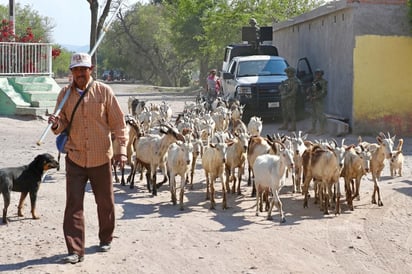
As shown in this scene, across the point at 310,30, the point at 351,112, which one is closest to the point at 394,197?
the point at 351,112

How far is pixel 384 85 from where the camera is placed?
20.0 m

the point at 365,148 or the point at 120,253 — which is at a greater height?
the point at 365,148

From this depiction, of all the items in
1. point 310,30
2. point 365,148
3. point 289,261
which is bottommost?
point 289,261

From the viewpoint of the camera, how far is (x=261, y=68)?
23859mm

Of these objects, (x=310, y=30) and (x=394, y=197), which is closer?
(x=394, y=197)

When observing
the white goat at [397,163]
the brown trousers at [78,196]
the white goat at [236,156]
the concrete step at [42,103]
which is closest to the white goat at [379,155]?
the white goat at [397,163]

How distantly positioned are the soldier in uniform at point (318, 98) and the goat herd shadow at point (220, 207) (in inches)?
301

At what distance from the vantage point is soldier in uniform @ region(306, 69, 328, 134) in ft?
67.2

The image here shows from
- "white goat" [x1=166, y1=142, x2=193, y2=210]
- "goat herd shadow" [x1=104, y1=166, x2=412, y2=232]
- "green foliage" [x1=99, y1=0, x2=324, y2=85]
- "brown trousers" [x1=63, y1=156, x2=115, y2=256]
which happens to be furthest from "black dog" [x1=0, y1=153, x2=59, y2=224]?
"green foliage" [x1=99, y1=0, x2=324, y2=85]

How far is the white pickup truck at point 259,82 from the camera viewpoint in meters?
22.6

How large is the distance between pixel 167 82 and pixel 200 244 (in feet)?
198

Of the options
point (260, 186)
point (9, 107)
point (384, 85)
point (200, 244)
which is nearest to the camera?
point (200, 244)

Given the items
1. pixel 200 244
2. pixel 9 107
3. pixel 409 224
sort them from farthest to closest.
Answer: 1. pixel 9 107
2. pixel 409 224
3. pixel 200 244

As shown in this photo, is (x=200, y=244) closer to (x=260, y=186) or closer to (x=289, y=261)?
(x=289, y=261)
